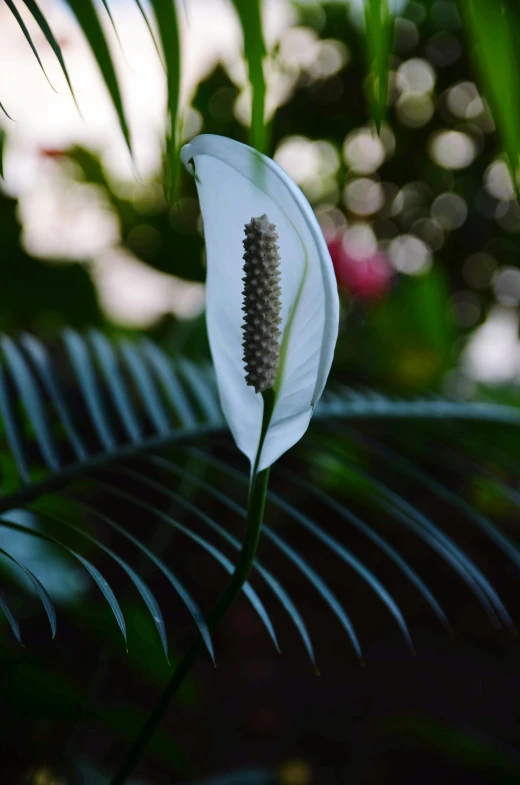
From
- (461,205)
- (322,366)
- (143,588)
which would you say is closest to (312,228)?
(322,366)

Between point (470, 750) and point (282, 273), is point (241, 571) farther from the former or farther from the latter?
point (470, 750)

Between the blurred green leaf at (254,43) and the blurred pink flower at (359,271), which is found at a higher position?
the blurred pink flower at (359,271)

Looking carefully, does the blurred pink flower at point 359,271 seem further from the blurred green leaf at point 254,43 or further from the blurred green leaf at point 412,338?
the blurred green leaf at point 254,43

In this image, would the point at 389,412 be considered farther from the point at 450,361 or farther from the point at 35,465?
the point at 450,361

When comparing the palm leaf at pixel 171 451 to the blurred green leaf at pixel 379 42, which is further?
the palm leaf at pixel 171 451

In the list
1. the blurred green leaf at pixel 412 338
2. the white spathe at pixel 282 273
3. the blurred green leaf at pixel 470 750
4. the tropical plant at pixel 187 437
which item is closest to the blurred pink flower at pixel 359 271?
the blurred green leaf at pixel 412 338

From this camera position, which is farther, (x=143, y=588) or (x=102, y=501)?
(x=102, y=501)

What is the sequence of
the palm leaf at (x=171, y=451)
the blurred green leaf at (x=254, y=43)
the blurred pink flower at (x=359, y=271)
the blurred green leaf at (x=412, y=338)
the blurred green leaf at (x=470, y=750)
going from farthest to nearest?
the blurred green leaf at (x=412, y=338)
the blurred pink flower at (x=359, y=271)
the blurred green leaf at (x=470, y=750)
the palm leaf at (x=171, y=451)
the blurred green leaf at (x=254, y=43)
